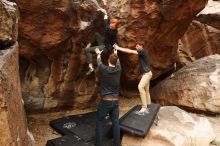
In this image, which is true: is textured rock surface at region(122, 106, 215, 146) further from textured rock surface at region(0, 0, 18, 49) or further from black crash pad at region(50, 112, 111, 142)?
textured rock surface at region(0, 0, 18, 49)

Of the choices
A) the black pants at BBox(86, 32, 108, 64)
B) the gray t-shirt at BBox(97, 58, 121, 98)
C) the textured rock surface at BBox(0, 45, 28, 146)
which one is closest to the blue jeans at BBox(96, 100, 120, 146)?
the gray t-shirt at BBox(97, 58, 121, 98)

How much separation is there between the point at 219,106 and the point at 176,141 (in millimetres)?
3444

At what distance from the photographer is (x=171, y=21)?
10.4m

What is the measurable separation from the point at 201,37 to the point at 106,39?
825 centimetres

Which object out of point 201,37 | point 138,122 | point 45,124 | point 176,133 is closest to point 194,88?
point 176,133

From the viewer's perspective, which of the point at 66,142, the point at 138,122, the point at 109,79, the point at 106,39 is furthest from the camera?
the point at 106,39

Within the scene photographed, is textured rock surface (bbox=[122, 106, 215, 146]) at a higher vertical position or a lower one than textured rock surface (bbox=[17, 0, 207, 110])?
lower

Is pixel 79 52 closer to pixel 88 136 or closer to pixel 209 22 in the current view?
pixel 88 136

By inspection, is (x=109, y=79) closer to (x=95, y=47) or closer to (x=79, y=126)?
(x=95, y=47)

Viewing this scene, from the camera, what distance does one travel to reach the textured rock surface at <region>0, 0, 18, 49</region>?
534cm

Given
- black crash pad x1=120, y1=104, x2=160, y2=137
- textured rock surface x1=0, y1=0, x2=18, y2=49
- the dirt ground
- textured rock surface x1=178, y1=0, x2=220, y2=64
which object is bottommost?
the dirt ground

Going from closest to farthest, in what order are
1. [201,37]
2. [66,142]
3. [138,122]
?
1. [66,142]
2. [138,122]
3. [201,37]

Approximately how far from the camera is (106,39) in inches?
351

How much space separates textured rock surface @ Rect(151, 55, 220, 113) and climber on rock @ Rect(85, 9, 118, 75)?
343 centimetres
